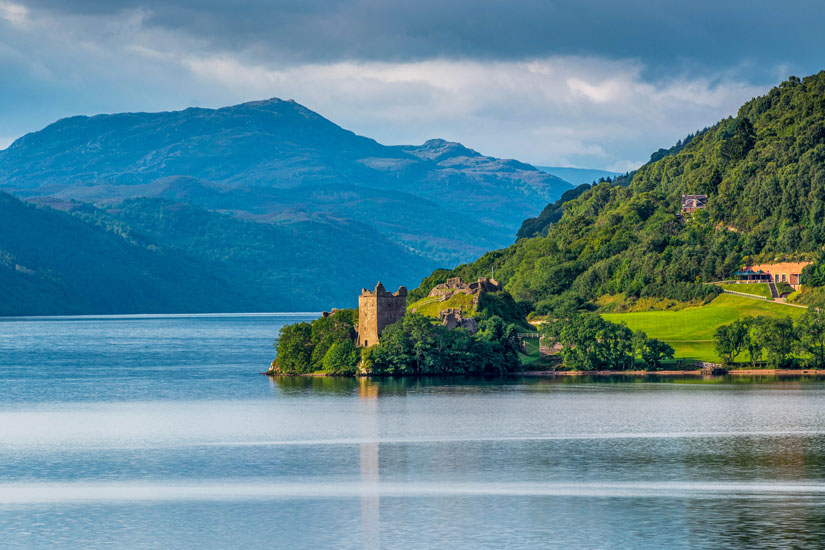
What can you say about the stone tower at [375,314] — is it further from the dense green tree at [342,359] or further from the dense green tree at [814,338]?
the dense green tree at [814,338]

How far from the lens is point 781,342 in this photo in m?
141

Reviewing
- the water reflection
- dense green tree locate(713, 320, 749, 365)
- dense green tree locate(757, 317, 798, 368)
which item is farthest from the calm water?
dense green tree locate(713, 320, 749, 365)

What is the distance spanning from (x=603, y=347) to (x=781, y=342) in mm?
20772

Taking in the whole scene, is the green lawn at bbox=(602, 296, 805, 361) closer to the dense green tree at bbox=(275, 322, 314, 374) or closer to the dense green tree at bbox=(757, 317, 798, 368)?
the dense green tree at bbox=(757, 317, 798, 368)

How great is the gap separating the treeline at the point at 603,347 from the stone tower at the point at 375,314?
2076 centimetres

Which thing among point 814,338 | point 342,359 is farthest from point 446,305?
point 814,338

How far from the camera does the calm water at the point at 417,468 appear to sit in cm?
4775

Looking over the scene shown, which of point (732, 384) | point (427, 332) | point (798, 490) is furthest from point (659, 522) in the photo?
point (427, 332)

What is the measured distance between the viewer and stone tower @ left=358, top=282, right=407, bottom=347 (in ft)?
475

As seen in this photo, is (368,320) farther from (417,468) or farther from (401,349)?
(417,468)

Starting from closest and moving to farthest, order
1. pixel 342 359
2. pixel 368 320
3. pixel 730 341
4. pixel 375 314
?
1. pixel 342 359
2. pixel 375 314
3. pixel 730 341
4. pixel 368 320

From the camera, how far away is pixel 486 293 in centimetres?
16138

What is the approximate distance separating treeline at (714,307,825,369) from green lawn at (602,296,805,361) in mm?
8697

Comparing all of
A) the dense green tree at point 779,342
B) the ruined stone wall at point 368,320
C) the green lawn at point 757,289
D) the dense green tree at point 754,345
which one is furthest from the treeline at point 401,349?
the green lawn at point 757,289
